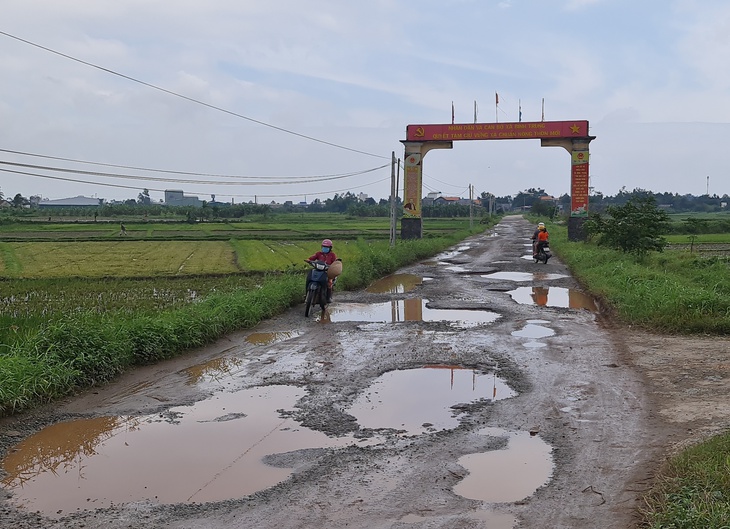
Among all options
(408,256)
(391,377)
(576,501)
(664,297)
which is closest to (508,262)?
(408,256)

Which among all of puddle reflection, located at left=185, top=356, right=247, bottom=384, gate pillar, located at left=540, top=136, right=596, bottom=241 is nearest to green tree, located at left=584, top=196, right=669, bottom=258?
gate pillar, located at left=540, top=136, right=596, bottom=241

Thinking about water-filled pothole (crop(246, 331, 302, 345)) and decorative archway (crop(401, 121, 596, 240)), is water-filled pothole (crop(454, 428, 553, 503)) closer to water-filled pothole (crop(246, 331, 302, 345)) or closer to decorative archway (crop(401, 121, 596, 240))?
water-filled pothole (crop(246, 331, 302, 345))

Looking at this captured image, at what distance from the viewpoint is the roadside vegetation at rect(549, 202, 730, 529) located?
3.71 meters

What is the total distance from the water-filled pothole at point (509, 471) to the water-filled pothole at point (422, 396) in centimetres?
72

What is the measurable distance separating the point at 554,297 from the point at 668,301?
4.14m

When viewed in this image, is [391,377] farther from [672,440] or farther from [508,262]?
[508,262]

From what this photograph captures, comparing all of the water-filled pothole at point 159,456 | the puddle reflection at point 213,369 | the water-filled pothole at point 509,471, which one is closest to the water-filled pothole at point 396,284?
the puddle reflection at point 213,369

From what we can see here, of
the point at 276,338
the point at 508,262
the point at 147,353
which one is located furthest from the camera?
the point at 508,262

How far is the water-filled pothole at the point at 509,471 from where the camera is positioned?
14.5 ft

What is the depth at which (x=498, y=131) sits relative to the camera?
31469mm

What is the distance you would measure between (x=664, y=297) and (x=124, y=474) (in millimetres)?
8848

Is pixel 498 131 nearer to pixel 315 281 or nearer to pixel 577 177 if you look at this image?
pixel 577 177

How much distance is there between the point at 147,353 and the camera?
8.35 m

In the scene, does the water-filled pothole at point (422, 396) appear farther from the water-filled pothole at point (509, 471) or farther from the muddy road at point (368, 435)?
the water-filled pothole at point (509, 471)
